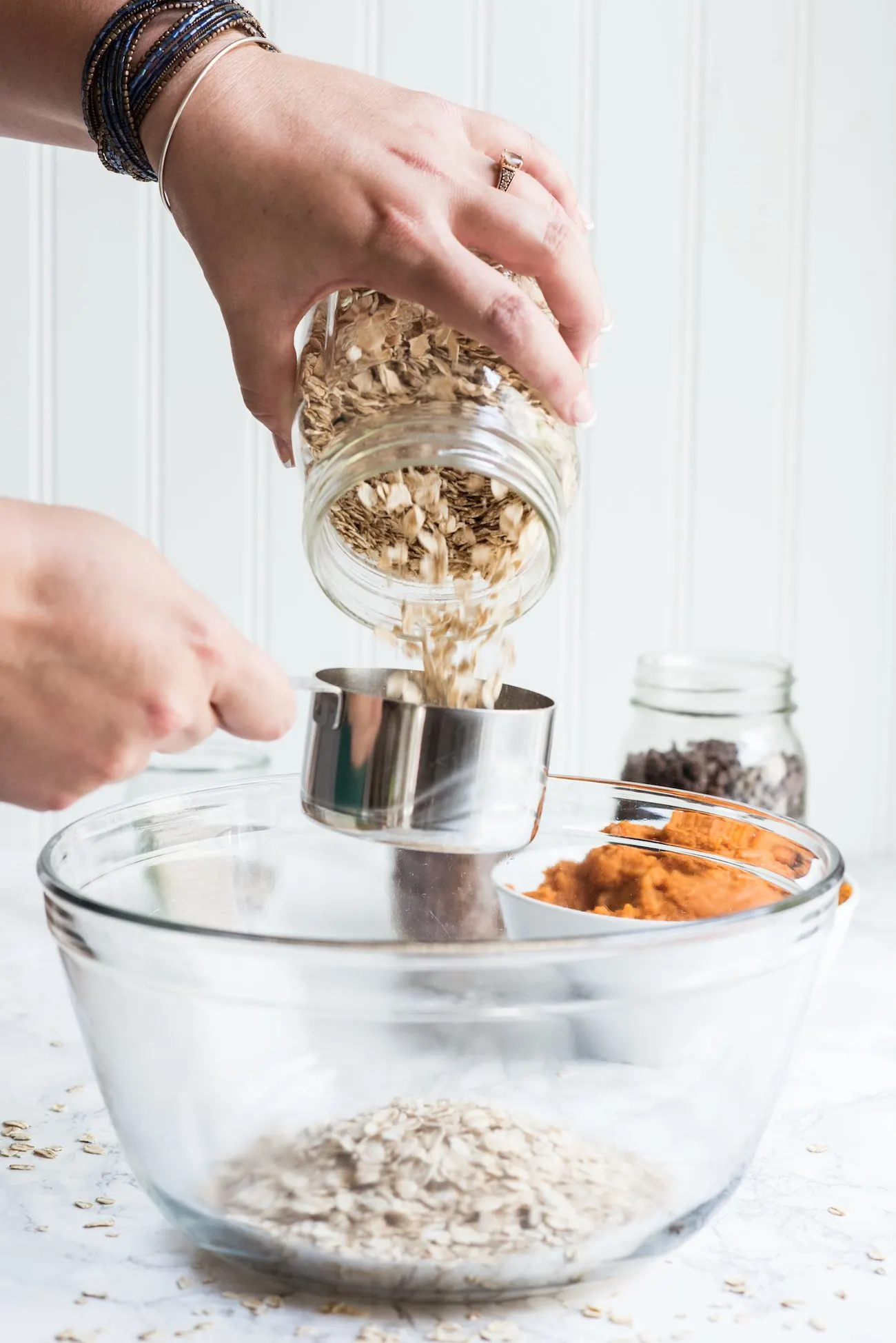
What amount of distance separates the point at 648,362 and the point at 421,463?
0.93 metres

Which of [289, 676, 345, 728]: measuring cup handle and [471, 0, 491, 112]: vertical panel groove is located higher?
[471, 0, 491, 112]: vertical panel groove

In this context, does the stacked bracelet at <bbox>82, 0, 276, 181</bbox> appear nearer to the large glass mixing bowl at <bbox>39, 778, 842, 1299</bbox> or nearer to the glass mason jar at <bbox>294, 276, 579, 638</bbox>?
the glass mason jar at <bbox>294, 276, 579, 638</bbox>

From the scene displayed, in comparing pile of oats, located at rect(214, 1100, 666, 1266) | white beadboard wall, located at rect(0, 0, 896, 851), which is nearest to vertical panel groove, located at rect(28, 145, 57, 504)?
white beadboard wall, located at rect(0, 0, 896, 851)

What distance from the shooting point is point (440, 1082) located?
598 millimetres

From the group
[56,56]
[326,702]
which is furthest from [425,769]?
[56,56]

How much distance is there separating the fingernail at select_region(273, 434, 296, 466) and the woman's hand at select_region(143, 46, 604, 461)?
3 centimetres

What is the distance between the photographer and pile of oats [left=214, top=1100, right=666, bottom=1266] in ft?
1.82

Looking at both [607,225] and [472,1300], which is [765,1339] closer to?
[472,1300]

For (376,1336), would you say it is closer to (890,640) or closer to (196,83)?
(196,83)

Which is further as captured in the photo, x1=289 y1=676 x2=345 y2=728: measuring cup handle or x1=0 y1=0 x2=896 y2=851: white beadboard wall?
x1=0 y1=0 x2=896 y2=851: white beadboard wall

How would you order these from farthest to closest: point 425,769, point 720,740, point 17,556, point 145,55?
point 720,740
point 145,55
point 425,769
point 17,556

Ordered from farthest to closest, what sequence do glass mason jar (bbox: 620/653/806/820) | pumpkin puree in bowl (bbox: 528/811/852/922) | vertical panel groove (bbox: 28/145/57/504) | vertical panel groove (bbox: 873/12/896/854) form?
vertical panel groove (bbox: 873/12/896/854) < vertical panel groove (bbox: 28/145/57/504) < glass mason jar (bbox: 620/653/806/820) < pumpkin puree in bowl (bbox: 528/811/852/922)

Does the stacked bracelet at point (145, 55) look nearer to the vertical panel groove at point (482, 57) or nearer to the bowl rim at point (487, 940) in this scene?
the bowl rim at point (487, 940)

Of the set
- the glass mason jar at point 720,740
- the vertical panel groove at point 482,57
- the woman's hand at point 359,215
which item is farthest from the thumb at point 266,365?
the vertical panel groove at point 482,57
